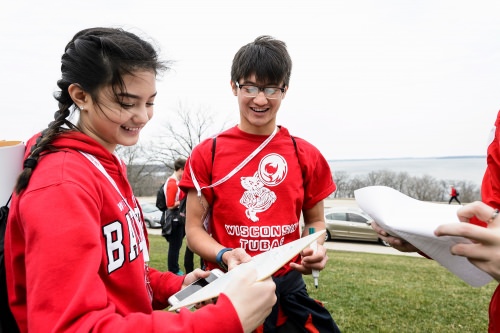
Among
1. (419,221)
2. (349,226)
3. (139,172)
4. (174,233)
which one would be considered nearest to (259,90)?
(419,221)

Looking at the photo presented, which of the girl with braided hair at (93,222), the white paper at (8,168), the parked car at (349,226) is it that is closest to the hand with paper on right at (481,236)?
the girl with braided hair at (93,222)

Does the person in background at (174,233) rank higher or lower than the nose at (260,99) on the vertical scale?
lower

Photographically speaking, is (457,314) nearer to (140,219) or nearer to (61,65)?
(140,219)

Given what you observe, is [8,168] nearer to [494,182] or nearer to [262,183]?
[262,183]

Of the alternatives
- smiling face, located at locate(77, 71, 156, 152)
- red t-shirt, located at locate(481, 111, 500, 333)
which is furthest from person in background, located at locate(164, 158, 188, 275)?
red t-shirt, located at locate(481, 111, 500, 333)

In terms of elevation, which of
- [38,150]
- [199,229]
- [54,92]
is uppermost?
[54,92]

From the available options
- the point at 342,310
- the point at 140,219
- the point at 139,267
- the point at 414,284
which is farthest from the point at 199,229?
the point at 414,284

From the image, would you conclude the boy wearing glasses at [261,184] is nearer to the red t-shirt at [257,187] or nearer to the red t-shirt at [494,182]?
the red t-shirt at [257,187]

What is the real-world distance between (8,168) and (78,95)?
35 cm

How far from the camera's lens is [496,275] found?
1137 millimetres

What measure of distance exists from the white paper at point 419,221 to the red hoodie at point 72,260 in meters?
0.71

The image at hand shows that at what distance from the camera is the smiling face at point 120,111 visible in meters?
1.31

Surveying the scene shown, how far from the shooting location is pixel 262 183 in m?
2.13

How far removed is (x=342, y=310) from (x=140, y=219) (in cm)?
433
